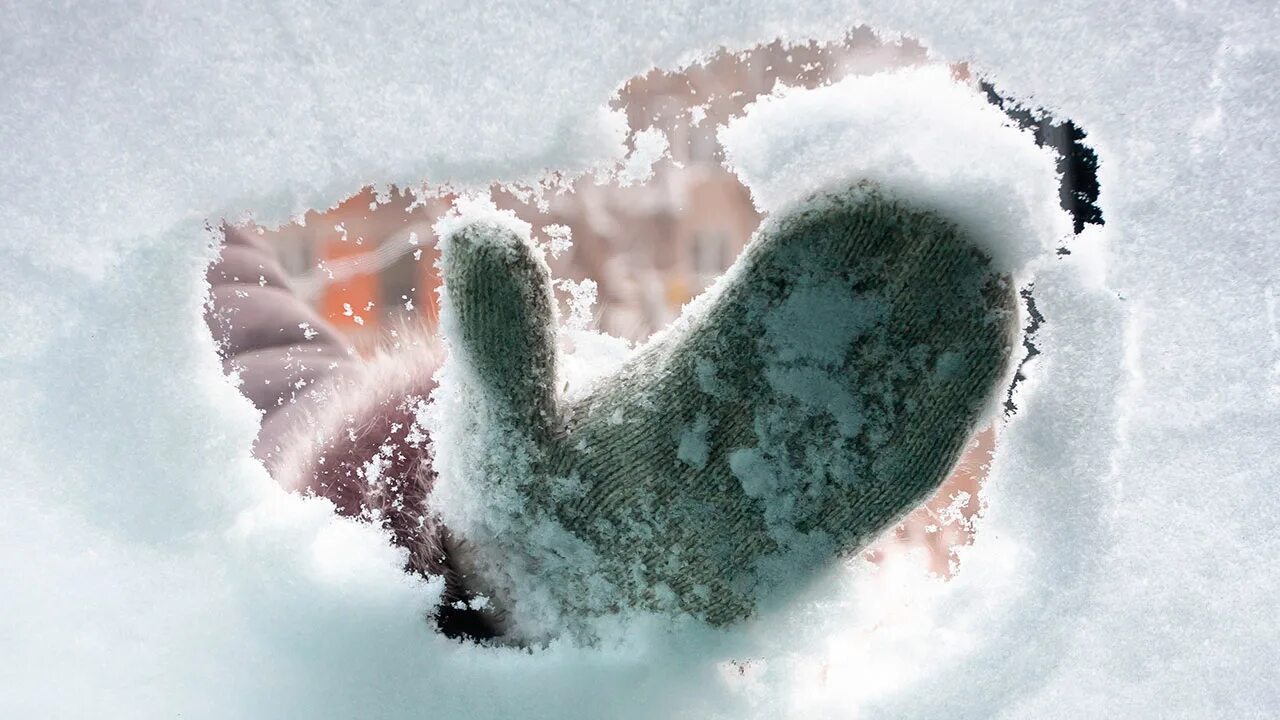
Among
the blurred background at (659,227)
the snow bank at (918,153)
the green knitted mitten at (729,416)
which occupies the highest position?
the blurred background at (659,227)

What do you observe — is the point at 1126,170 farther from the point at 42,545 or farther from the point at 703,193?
the point at 42,545

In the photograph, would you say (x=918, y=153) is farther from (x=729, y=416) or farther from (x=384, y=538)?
(x=384, y=538)

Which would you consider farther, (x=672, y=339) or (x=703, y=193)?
(x=703, y=193)

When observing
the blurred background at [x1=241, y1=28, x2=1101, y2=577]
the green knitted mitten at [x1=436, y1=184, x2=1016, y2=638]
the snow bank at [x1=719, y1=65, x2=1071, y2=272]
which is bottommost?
the green knitted mitten at [x1=436, y1=184, x2=1016, y2=638]

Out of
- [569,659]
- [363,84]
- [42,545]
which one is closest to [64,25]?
[363,84]

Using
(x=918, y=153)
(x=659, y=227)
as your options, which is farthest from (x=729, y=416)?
(x=659, y=227)
